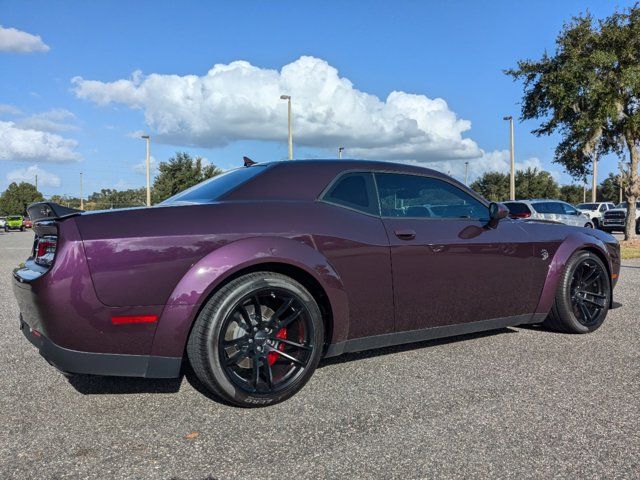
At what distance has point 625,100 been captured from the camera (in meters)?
15.2

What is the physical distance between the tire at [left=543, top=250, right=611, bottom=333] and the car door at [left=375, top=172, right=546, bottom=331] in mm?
373

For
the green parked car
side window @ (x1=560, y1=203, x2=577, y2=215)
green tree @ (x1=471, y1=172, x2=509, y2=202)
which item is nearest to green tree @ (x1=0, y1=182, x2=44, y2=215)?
the green parked car

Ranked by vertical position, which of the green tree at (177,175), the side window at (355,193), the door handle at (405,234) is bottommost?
the door handle at (405,234)

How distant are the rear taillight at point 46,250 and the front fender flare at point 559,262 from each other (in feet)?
11.5

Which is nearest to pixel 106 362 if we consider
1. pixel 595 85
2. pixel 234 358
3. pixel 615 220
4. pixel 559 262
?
pixel 234 358

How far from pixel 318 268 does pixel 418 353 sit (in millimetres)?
1367

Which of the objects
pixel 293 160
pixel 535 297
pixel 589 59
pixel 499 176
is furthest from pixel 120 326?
pixel 499 176

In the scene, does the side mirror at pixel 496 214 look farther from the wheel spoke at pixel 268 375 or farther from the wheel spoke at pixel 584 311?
the wheel spoke at pixel 268 375

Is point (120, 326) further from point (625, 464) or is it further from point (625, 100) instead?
point (625, 100)

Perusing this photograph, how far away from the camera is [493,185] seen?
60.9 metres

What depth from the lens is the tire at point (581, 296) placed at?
4.37 m

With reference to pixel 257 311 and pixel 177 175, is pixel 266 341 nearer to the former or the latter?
pixel 257 311

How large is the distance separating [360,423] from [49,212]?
2.05 metres

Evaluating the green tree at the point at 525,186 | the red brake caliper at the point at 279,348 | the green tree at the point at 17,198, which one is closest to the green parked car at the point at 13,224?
the green tree at the point at 17,198
